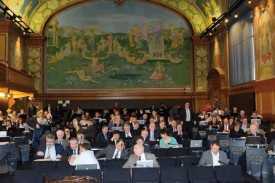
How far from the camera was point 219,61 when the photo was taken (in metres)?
24.5

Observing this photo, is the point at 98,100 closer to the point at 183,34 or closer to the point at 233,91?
the point at 183,34

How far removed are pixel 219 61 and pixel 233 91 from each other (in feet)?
11.9

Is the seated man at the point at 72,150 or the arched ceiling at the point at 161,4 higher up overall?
the arched ceiling at the point at 161,4

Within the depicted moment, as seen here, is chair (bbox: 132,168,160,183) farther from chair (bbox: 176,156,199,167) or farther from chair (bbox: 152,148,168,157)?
chair (bbox: 152,148,168,157)

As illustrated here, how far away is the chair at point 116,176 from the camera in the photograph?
22.4 ft

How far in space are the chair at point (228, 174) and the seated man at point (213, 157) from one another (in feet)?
2.60

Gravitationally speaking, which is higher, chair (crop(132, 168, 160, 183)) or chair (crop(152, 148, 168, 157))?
chair (crop(152, 148, 168, 157))

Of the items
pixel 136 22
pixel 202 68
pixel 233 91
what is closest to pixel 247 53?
pixel 233 91

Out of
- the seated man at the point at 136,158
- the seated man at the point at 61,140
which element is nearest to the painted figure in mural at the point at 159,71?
the seated man at the point at 61,140

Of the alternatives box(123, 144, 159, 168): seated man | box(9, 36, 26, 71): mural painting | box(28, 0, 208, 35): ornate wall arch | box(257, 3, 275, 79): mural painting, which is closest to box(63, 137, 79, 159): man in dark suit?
box(123, 144, 159, 168): seated man

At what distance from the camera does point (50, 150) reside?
900 centimetres

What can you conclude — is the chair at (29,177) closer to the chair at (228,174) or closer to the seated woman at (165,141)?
the chair at (228,174)

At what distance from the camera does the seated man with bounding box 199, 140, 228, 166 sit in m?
8.06

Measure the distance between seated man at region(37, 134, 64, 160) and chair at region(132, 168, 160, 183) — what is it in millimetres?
2631
